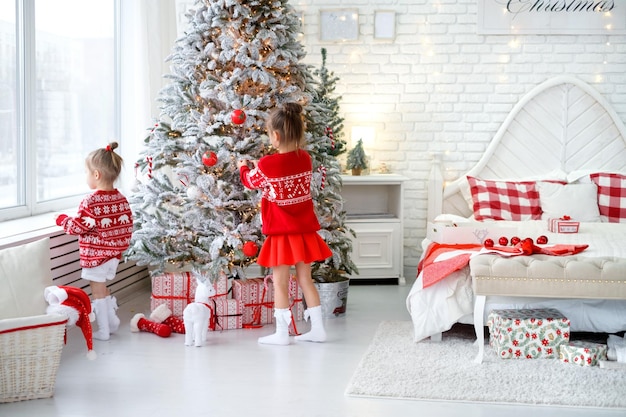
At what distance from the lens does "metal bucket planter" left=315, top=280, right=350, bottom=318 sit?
17.3 feet

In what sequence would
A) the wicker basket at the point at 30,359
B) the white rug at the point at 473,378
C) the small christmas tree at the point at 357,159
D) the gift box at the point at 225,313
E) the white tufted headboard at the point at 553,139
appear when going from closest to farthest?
1. the wicker basket at the point at 30,359
2. the white rug at the point at 473,378
3. the gift box at the point at 225,313
4. the small christmas tree at the point at 357,159
5. the white tufted headboard at the point at 553,139

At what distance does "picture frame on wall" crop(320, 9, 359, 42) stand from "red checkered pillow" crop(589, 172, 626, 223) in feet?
7.54

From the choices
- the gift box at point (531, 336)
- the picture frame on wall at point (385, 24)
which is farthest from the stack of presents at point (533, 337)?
the picture frame on wall at point (385, 24)

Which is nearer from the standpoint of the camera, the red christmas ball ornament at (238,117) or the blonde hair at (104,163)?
the blonde hair at (104,163)

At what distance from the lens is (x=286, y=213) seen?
456 centimetres

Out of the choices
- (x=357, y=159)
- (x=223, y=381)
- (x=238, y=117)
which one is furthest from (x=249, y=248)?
(x=357, y=159)

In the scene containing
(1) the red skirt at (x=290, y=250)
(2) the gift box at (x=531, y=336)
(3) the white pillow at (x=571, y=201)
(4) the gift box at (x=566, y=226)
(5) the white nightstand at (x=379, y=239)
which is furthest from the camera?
(5) the white nightstand at (x=379, y=239)

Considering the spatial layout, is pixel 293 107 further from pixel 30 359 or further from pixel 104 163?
pixel 30 359

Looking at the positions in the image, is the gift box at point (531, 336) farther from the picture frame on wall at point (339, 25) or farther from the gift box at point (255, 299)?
the picture frame on wall at point (339, 25)

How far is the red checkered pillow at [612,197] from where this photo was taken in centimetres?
619

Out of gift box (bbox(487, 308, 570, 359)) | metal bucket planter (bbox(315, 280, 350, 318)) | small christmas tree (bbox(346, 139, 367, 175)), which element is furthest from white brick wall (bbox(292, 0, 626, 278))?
gift box (bbox(487, 308, 570, 359))

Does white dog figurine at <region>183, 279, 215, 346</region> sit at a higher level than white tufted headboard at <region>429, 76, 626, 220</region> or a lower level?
lower

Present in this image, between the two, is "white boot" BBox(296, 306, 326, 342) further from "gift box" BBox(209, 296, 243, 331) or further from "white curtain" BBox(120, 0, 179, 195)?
"white curtain" BBox(120, 0, 179, 195)

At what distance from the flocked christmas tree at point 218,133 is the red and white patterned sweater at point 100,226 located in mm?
318
